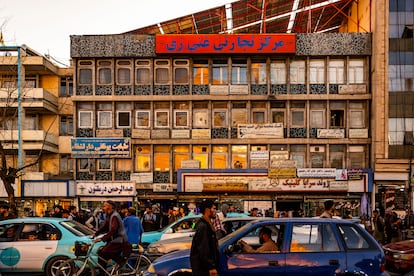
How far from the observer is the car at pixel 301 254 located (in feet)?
26.8

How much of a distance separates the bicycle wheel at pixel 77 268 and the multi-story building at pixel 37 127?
20485 millimetres

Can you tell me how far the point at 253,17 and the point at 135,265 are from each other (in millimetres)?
26108

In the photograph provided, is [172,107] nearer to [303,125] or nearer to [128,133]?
[128,133]

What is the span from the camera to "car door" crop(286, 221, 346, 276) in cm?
818

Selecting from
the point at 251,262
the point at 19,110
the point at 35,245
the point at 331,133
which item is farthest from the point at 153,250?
the point at 19,110

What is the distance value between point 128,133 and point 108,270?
2209cm

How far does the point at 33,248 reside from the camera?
38.7 ft

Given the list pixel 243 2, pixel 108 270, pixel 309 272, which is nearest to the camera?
pixel 309 272

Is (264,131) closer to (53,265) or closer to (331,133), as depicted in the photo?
(331,133)

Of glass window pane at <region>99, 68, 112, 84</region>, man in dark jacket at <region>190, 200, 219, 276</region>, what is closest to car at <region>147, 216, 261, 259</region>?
man in dark jacket at <region>190, 200, 219, 276</region>

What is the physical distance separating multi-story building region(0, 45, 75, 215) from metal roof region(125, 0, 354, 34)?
6.26 m

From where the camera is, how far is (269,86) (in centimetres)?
3156

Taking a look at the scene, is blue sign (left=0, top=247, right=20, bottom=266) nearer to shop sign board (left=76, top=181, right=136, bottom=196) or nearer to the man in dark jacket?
the man in dark jacket

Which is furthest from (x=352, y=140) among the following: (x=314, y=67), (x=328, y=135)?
(x=314, y=67)
